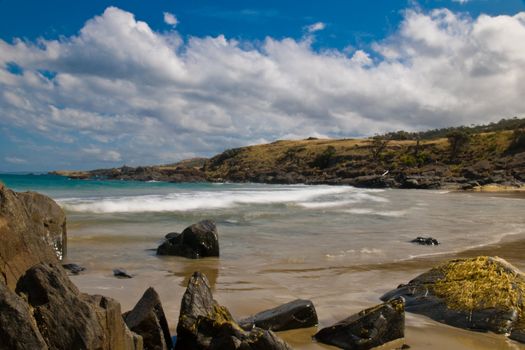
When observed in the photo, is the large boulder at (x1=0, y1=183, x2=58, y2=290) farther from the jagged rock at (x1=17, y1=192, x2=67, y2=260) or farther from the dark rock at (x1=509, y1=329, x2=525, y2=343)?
the jagged rock at (x1=17, y1=192, x2=67, y2=260)

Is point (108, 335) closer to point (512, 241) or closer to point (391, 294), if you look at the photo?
point (391, 294)

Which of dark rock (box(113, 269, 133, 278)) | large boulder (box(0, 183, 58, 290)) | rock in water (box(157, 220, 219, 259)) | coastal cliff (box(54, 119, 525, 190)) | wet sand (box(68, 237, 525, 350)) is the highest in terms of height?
coastal cliff (box(54, 119, 525, 190))

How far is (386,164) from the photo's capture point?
102688 millimetres

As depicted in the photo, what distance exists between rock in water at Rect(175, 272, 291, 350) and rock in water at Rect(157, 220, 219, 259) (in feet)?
21.0

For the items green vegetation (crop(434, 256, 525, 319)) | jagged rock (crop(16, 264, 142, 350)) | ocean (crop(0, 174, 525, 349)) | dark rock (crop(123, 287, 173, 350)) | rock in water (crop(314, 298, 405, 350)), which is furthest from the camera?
ocean (crop(0, 174, 525, 349))

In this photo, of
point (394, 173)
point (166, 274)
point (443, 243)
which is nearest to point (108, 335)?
point (166, 274)

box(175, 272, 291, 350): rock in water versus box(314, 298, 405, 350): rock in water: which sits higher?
box(175, 272, 291, 350): rock in water

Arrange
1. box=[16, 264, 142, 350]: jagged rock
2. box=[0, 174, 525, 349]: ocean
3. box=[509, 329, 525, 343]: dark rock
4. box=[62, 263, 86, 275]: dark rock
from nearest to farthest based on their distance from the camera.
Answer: box=[16, 264, 142, 350]: jagged rock
box=[509, 329, 525, 343]: dark rock
box=[0, 174, 525, 349]: ocean
box=[62, 263, 86, 275]: dark rock

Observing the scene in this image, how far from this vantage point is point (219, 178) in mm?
128000

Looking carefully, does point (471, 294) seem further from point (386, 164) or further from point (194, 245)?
point (386, 164)

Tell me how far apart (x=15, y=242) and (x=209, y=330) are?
230cm

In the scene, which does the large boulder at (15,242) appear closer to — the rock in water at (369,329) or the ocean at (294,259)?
the ocean at (294,259)

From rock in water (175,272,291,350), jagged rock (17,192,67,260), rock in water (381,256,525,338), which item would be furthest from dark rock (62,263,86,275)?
rock in water (381,256,525,338)

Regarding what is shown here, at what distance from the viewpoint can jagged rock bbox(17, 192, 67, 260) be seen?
11.5m
